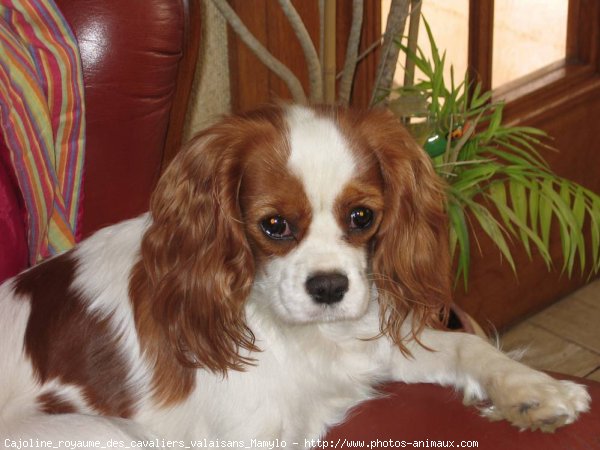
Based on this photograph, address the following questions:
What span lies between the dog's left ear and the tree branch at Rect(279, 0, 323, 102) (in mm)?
546

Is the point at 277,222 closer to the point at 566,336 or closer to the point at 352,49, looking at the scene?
the point at 352,49

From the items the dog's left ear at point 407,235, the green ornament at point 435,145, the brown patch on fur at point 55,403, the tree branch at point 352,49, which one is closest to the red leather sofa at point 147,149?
the dog's left ear at point 407,235

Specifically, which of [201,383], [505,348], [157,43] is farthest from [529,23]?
[201,383]

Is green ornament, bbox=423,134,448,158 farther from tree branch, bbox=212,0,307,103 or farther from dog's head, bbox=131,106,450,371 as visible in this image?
dog's head, bbox=131,106,450,371

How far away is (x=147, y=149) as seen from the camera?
6.54 feet

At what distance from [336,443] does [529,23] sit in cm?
230

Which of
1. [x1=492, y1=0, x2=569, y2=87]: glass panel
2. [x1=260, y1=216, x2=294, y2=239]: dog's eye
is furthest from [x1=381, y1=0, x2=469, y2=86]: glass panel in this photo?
[x1=260, y1=216, x2=294, y2=239]: dog's eye

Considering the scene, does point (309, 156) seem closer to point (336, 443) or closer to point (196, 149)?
point (196, 149)

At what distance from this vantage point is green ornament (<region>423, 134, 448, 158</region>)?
256cm

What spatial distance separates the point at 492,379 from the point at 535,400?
11 cm

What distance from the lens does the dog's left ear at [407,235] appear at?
5.97 feet

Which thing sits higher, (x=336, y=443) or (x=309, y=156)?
(x=309, y=156)

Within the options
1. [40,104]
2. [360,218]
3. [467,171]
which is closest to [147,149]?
[40,104]

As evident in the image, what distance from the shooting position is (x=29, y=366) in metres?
1.79
